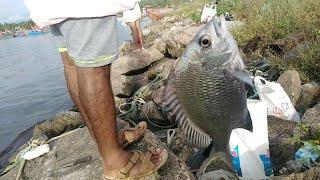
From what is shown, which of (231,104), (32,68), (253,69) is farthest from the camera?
(32,68)

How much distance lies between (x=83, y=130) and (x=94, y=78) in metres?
1.80

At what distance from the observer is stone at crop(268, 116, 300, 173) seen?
3441 millimetres

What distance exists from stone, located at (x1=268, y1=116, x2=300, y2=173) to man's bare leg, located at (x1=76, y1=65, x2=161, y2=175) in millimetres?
1572

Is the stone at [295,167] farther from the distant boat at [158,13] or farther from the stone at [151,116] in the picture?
the distant boat at [158,13]

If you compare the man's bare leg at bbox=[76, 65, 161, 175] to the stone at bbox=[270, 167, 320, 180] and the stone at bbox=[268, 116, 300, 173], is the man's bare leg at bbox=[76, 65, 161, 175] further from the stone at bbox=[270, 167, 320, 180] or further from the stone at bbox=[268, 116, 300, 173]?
the stone at bbox=[268, 116, 300, 173]

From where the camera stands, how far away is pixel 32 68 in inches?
664

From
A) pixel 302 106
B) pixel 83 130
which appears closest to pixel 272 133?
pixel 302 106

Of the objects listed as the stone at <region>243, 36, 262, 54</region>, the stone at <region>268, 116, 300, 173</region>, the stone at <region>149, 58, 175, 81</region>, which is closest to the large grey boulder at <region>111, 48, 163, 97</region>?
the stone at <region>149, 58, 175, 81</region>

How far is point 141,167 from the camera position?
2.74 metres

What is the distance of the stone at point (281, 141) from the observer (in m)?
3.44

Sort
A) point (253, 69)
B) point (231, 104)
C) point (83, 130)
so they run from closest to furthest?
point (231, 104) → point (83, 130) → point (253, 69)

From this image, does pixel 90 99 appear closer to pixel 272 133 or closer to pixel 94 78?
pixel 94 78

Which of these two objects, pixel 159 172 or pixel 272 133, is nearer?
pixel 159 172

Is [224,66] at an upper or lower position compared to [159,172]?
upper
